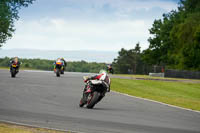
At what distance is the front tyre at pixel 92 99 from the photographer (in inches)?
579

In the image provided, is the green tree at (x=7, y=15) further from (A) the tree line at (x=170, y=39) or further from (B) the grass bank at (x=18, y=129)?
(B) the grass bank at (x=18, y=129)

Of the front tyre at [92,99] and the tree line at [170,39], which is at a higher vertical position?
the tree line at [170,39]

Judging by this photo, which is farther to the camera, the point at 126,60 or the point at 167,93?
the point at 126,60

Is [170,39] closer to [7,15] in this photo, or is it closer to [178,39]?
[178,39]

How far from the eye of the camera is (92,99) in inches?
581

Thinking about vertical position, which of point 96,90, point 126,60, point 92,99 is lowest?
point 92,99

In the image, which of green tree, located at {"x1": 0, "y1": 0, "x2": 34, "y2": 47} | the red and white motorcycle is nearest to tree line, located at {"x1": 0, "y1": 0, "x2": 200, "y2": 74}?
Result: green tree, located at {"x1": 0, "y1": 0, "x2": 34, "y2": 47}

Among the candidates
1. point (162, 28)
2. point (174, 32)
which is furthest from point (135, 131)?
point (162, 28)

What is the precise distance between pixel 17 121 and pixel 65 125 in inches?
46.2

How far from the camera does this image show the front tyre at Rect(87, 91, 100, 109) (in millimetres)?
14711

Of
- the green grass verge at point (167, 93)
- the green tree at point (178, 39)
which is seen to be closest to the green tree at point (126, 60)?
the green tree at point (178, 39)

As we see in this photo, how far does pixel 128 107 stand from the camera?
53.2ft

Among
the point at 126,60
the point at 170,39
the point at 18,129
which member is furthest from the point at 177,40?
the point at 126,60

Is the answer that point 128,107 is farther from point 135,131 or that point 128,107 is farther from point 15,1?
point 15,1
